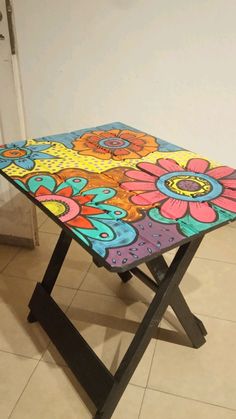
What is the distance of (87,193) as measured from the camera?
1.13 metres

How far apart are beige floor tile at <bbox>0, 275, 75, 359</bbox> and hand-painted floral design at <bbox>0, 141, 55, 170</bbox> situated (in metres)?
0.79

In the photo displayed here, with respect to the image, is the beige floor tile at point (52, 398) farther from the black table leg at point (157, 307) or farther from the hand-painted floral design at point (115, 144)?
the hand-painted floral design at point (115, 144)

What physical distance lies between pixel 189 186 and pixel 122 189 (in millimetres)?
227

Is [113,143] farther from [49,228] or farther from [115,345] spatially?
[49,228]

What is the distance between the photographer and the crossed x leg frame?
1.15m

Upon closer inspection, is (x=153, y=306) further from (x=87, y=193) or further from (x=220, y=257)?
(x=220, y=257)

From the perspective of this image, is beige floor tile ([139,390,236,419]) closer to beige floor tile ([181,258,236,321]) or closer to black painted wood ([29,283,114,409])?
black painted wood ([29,283,114,409])

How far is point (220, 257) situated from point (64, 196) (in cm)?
135

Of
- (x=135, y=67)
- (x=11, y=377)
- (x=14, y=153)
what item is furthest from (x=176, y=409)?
(x=135, y=67)

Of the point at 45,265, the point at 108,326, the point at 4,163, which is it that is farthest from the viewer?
the point at 45,265

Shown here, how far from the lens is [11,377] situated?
1437 mm

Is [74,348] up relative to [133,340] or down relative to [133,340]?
down

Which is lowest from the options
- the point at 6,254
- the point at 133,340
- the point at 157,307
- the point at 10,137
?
the point at 6,254

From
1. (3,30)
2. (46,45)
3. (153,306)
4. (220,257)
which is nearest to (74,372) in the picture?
(153,306)
